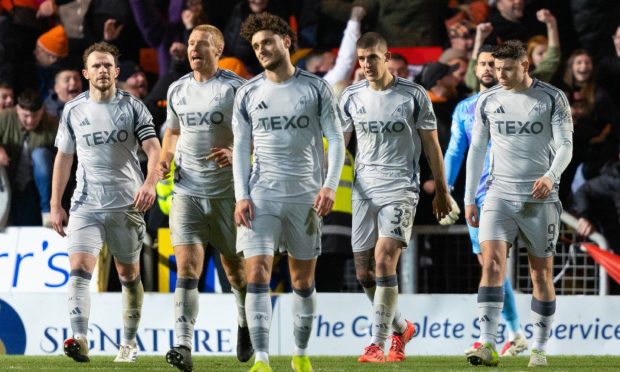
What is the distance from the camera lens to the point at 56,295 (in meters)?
13.6

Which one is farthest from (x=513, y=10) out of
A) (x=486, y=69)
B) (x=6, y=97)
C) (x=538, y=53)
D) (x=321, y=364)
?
(x=321, y=364)

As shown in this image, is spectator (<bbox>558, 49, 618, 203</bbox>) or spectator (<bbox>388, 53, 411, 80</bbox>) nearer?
spectator (<bbox>558, 49, 618, 203</bbox>)

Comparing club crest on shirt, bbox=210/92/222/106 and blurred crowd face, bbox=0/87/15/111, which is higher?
club crest on shirt, bbox=210/92/222/106

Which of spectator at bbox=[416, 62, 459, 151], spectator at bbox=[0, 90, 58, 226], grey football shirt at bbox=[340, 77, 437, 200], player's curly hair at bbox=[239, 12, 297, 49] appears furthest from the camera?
spectator at bbox=[0, 90, 58, 226]

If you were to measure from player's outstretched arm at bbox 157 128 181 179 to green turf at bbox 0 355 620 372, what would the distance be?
→ 1435mm

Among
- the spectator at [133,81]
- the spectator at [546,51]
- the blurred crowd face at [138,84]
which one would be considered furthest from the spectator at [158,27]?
the spectator at [546,51]

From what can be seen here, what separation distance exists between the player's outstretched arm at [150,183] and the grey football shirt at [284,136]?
4.78 ft

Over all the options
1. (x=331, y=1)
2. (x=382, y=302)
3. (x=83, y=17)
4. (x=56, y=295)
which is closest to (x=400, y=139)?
(x=382, y=302)

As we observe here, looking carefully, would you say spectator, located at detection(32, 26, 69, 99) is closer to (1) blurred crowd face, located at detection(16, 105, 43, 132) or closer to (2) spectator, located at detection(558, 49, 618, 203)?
(1) blurred crowd face, located at detection(16, 105, 43, 132)

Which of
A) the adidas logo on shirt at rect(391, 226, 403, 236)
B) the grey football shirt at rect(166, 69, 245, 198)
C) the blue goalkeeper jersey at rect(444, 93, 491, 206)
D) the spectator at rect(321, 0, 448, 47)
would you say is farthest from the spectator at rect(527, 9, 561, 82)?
the grey football shirt at rect(166, 69, 245, 198)

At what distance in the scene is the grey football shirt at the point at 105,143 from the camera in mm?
10930

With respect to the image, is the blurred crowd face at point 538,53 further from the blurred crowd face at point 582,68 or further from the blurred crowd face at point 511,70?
the blurred crowd face at point 511,70

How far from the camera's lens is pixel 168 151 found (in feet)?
34.8

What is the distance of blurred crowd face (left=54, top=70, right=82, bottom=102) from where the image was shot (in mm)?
15219
